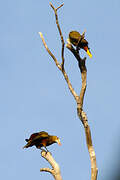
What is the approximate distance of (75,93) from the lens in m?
8.80

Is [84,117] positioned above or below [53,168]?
above

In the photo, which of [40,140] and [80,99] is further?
[40,140]

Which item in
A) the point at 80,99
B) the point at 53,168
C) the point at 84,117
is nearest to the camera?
the point at 53,168

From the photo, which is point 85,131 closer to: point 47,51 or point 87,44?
point 47,51

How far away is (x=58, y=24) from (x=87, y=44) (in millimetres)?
1829

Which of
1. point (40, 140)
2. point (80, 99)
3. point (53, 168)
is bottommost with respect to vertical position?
point (53, 168)

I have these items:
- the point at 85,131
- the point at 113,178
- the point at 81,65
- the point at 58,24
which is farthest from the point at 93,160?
the point at 58,24

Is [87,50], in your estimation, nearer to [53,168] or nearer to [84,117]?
[84,117]

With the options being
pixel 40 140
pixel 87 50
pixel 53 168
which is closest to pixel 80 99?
pixel 40 140

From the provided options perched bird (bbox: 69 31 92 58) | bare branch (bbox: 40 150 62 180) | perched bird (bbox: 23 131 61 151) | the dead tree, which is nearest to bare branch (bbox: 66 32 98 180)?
the dead tree

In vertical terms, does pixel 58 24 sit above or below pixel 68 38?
below

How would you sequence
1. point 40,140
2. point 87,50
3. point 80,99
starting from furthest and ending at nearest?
1. point 87,50
2. point 40,140
3. point 80,99

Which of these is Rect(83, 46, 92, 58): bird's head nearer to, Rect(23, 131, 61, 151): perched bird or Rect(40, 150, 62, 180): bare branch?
Rect(23, 131, 61, 151): perched bird

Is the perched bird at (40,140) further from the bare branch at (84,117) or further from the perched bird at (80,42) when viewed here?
the perched bird at (80,42)
